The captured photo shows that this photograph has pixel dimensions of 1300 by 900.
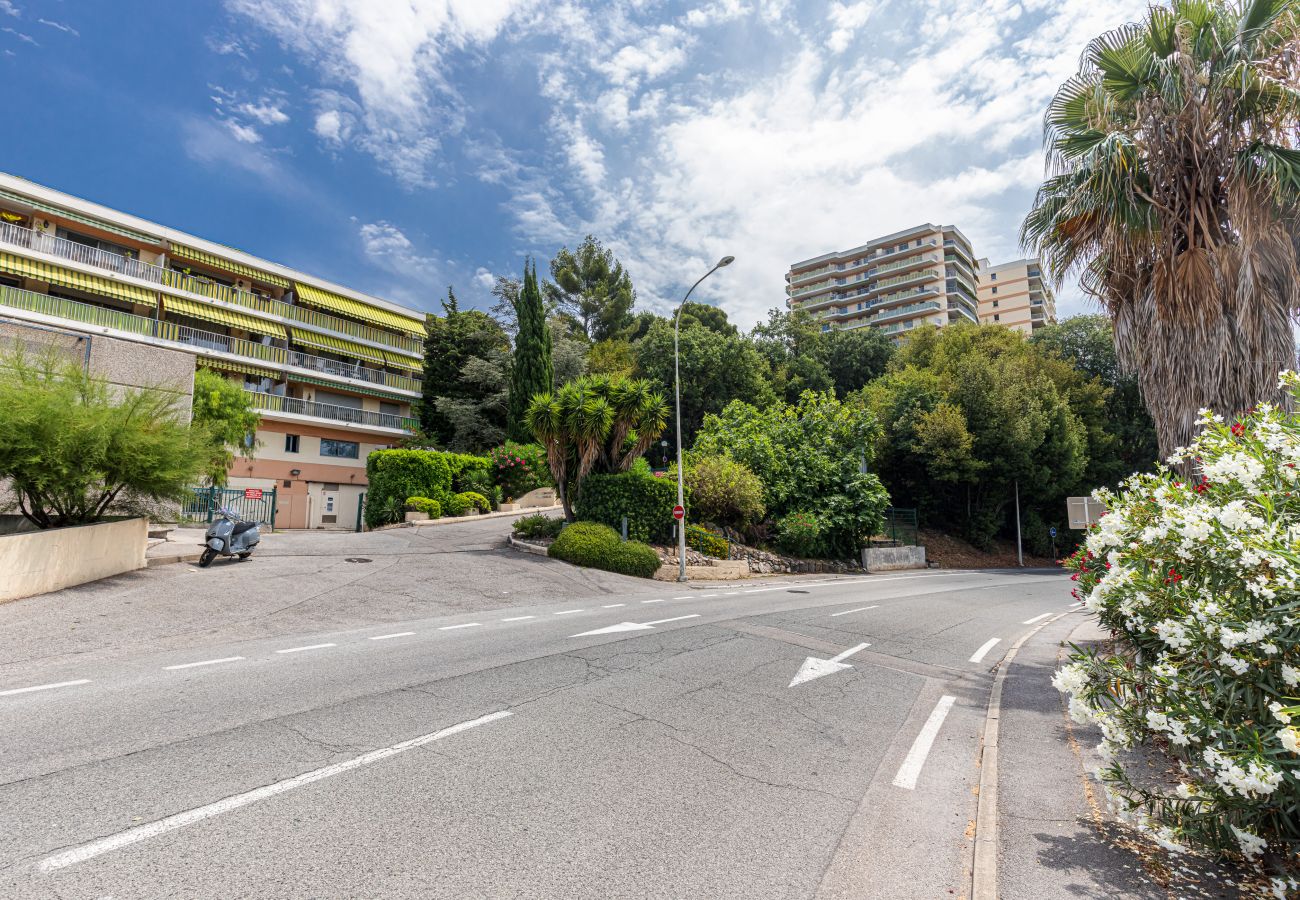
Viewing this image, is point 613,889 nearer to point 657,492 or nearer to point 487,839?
point 487,839

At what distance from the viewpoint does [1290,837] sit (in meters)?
2.82

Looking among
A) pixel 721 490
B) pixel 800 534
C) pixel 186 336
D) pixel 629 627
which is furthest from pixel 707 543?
pixel 186 336

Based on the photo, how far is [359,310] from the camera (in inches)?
1640

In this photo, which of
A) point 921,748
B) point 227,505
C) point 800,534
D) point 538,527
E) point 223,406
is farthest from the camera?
point 223,406

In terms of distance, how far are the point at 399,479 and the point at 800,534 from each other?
16.1 m

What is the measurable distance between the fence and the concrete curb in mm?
13683

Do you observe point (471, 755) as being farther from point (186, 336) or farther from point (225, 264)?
point (225, 264)

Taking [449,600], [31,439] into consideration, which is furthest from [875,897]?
[31,439]

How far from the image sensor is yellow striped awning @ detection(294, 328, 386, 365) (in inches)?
1526

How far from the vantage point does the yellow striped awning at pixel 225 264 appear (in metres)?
34.1

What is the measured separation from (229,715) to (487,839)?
315 cm

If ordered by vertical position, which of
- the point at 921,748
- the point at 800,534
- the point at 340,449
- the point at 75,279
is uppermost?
the point at 75,279

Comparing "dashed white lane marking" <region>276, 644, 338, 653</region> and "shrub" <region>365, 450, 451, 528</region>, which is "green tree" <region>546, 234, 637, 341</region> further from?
"dashed white lane marking" <region>276, 644, 338, 653</region>

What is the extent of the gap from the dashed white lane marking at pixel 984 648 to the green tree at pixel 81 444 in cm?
1364
